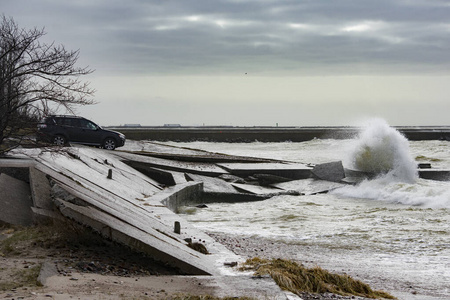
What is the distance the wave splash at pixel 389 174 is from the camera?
1714cm

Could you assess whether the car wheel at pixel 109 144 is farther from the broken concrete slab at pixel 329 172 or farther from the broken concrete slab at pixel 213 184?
the broken concrete slab at pixel 329 172

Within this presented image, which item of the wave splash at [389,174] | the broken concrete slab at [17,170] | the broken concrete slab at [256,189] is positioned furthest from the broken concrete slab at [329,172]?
the broken concrete slab at [17,170]

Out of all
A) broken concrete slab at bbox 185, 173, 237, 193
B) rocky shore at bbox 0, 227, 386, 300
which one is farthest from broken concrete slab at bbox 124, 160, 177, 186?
rocky shore at bbox 0, 227, 386, 300

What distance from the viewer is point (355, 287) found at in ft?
20.2

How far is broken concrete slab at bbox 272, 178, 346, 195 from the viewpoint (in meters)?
18.9

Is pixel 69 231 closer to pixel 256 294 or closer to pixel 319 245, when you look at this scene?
pixel 256 294

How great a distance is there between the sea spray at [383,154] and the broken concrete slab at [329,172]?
2.13 metres

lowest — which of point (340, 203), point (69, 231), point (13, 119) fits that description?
point (340, 203)

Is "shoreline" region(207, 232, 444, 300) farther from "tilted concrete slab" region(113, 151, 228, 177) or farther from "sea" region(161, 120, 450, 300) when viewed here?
"tilted concrete slab" region(113, 151, 228, 177)

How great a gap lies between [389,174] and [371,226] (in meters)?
10.2

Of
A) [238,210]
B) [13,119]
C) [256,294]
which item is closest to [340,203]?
[238,210]

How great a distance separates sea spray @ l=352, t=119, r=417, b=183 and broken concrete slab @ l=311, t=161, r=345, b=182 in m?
2.13

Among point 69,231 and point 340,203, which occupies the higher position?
point 69,231

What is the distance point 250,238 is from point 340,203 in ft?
21.8
